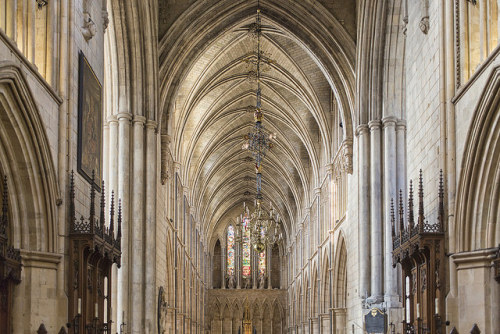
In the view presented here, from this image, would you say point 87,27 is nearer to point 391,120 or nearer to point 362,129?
point 391,120

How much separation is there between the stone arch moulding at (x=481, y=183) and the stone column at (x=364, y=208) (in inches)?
402

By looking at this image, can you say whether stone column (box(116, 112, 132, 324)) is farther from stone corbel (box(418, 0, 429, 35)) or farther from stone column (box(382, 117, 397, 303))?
stone corbel (box(418, 0, 429, 35))

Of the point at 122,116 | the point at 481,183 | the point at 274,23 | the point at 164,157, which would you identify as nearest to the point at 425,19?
the point at 481,183

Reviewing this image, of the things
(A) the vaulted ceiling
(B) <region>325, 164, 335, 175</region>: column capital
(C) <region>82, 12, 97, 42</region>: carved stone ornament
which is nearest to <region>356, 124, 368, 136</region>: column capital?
(A) the vaulted ceiling

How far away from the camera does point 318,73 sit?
29.3 m

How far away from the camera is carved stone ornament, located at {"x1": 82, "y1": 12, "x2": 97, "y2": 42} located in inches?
525

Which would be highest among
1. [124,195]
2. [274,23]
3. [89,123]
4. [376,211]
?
[274,23]

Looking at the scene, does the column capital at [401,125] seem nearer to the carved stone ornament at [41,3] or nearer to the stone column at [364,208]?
the stone column at [364,208]

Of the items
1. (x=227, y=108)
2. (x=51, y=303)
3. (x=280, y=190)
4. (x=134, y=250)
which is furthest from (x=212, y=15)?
(x=280, y=190)

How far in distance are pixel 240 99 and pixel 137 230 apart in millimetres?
14658

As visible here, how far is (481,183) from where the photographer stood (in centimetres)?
1115

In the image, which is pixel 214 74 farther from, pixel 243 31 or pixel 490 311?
pixel 490 311

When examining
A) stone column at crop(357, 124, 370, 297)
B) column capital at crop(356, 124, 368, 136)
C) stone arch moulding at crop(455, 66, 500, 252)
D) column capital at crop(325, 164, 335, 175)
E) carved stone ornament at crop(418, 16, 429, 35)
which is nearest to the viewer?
stone arch moulding at crop(455, 66, 500, 252)

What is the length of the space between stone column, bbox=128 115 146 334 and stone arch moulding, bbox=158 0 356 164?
1.83 metres
